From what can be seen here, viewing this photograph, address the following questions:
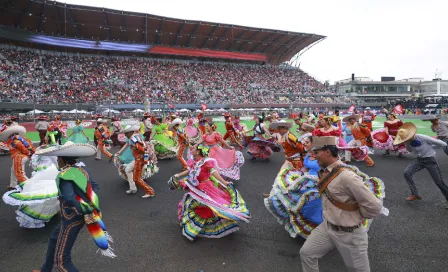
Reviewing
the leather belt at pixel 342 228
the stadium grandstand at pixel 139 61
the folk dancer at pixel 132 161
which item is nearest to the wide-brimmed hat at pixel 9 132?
the folk dancer at pixel 132 161

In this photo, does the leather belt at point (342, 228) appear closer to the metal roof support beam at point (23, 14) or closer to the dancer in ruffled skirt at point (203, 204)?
the dancer in ruffled skirt at point (203, 204)

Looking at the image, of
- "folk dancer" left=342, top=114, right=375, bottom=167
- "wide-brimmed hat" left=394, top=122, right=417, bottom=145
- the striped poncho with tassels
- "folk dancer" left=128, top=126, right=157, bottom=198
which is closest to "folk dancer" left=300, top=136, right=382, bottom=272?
the striped poncho with tassels

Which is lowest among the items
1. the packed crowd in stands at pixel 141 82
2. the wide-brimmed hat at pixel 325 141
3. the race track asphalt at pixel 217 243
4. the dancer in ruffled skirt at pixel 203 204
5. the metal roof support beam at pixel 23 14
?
the race track asphalt at pixel 217 243

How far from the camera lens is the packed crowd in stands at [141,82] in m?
31.2

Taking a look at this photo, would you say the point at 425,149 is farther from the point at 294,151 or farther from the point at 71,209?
the point at 71,209

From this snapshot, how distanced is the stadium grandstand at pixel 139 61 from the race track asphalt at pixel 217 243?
25807 mm

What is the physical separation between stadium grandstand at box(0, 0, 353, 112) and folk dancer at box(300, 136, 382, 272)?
29.4 meters

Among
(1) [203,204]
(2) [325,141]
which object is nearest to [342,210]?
(2) [325,141]

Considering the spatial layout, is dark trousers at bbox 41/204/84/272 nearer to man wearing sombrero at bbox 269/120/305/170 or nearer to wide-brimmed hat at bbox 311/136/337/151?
wide-brimmed hat at bbox 311/136/337/151

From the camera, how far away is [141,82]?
128ft

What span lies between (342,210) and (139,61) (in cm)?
4532

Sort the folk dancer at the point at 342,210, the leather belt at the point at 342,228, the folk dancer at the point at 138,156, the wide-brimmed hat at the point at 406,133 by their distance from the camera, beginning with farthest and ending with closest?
the folk dancer at the point at 138,156, the wide-brimmed hat at the point at 406,133, the leather belt at the point at 342,228, the folk dancer at the point at 342,210

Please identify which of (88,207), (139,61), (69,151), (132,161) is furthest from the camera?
(139,61)

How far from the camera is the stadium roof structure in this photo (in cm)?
3262
